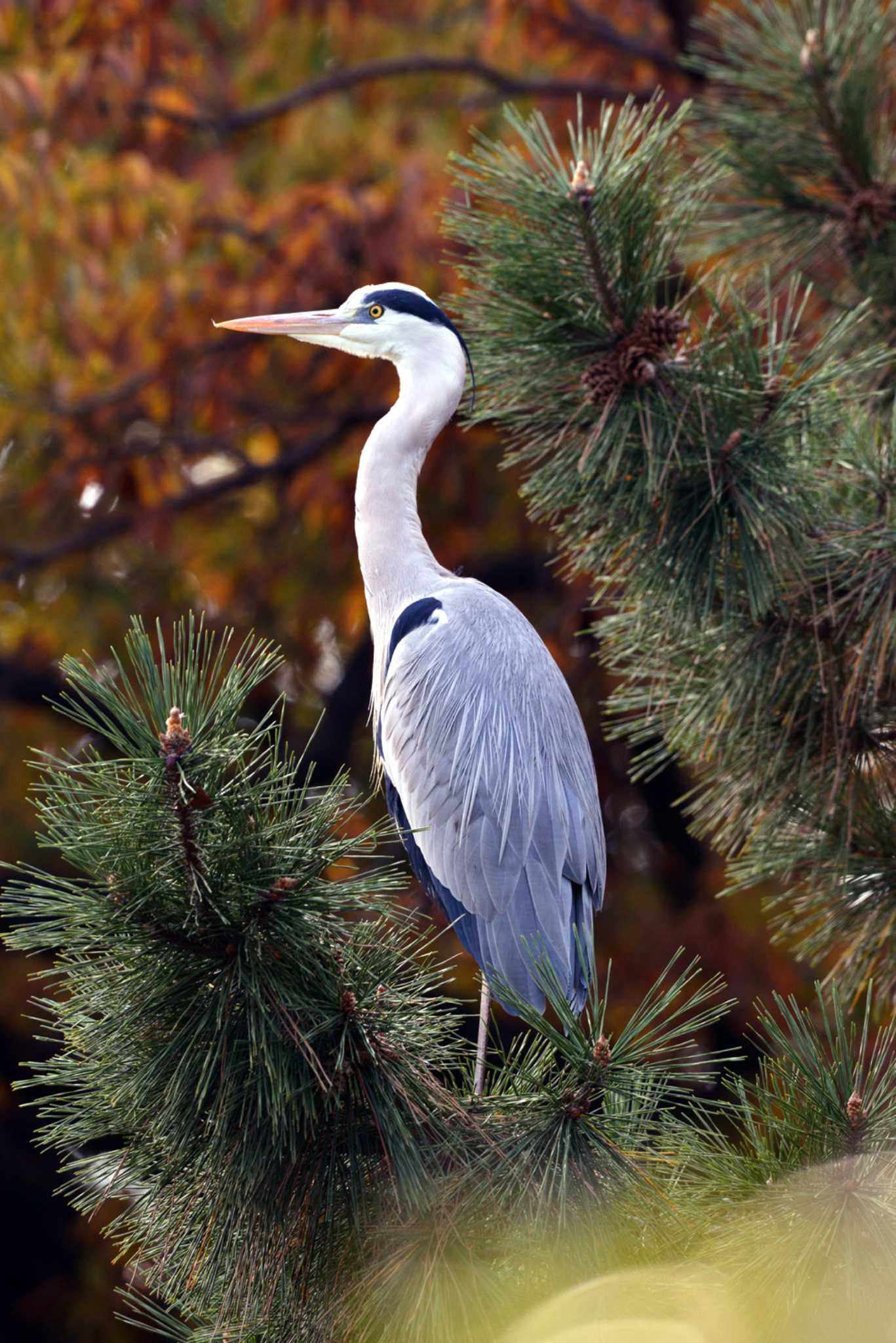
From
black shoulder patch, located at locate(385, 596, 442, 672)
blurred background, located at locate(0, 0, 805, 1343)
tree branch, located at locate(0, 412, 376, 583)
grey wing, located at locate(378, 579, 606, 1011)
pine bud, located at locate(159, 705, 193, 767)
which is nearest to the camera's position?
pine bud, located at locate(159, 705, 193, 767)

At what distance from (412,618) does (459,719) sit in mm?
221

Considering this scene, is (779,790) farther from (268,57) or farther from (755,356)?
(268,57)

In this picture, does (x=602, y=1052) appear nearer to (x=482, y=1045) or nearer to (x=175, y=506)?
(x=482, y=1045)

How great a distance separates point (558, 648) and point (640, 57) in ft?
6.24

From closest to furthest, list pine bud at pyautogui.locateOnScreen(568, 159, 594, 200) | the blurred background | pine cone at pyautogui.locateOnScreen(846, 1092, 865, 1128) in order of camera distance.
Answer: pine cone at pyautogui.locateOnScreen(846, 1092, 865, 1128) → pine bud at pyautogui.locateOnScreen(568, 159, 594, 200) → the blurred background

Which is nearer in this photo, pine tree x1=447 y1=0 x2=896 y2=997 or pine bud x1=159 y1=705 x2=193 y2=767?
pine bud x1=159 y1=705 x2=193 y2=767

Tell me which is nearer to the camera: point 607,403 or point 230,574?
point 607,403

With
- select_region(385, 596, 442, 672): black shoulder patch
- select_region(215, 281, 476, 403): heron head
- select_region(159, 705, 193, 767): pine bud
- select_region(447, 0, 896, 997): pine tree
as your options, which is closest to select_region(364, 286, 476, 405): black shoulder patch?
select_region(215, 281, 476, 403): heron head

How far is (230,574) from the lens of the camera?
504 centimetres

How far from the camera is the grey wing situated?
7.07 feet

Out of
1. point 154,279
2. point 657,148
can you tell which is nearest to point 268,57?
point 154,279

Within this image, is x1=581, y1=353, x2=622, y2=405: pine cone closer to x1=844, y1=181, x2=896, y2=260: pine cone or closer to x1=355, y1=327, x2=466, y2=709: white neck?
x1=355, y1=327, x2=466, y2=709: white neck

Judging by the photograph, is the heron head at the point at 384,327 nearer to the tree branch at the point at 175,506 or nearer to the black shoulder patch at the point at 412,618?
the black shoulder patch at the point at 412,618

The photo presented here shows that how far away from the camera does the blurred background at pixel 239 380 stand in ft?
13.4
